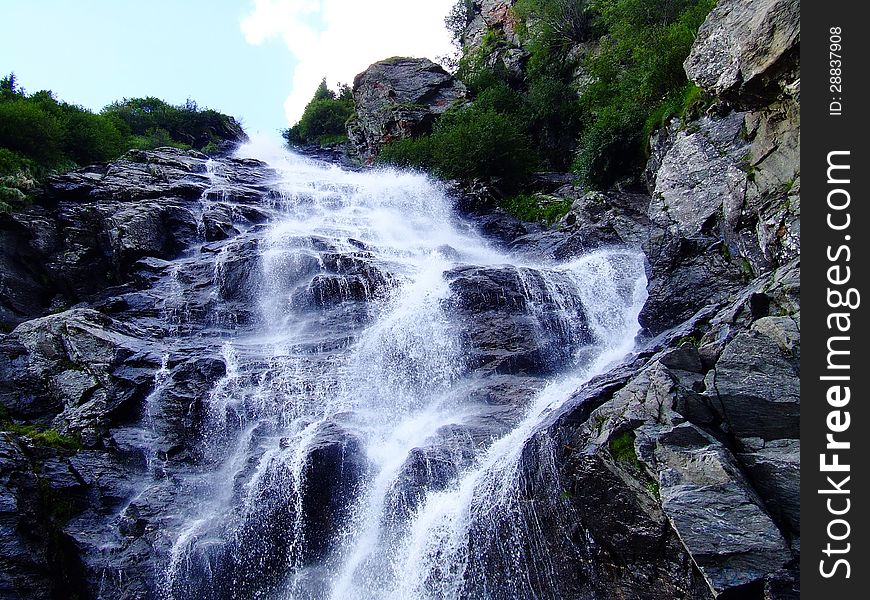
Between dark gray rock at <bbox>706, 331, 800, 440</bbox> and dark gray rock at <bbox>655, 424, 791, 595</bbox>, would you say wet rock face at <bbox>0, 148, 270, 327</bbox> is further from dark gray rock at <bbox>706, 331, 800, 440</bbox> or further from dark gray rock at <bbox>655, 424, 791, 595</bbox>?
dark gray rock at <bbox>706, 331, 800, 440</bbox>

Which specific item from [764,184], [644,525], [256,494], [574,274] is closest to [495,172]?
[574,274]

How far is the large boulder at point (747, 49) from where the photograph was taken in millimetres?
9820

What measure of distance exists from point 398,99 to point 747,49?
25683 millimetres

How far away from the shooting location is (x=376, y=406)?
41.7 ft

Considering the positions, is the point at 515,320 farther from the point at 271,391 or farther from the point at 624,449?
the point at 624,449

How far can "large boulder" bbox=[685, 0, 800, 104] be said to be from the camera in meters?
9.82

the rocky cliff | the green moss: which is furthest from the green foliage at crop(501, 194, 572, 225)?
the green moss

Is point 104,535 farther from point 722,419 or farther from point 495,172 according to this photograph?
point 495,172

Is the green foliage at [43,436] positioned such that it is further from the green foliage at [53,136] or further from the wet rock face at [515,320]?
the green foliage at [53,136]

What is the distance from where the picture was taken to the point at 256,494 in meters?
10.5

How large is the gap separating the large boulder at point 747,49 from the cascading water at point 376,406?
216 inches

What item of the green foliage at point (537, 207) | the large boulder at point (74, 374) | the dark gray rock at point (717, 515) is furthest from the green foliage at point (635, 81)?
the large boulder at point (74, 374)

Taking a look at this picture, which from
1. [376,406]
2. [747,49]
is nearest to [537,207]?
[747,49]

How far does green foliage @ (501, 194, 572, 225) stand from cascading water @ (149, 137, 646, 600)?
10.2 feet
